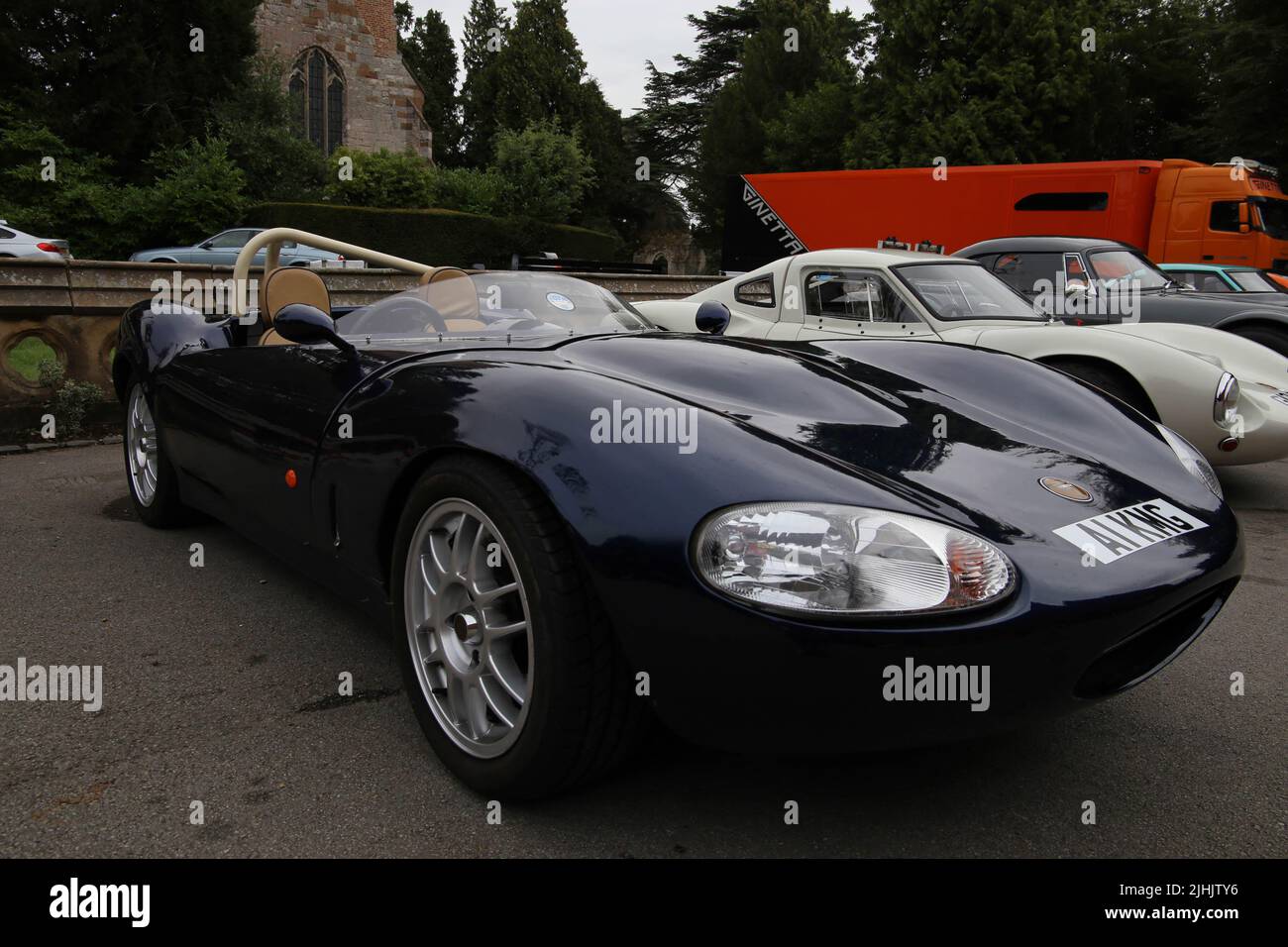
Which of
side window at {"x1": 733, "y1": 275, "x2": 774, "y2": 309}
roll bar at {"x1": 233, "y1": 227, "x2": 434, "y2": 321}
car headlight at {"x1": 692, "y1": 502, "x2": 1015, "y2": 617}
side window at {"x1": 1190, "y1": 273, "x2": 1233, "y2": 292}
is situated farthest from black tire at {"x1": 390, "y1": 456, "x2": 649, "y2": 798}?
side window at {"x1": 1190, "y1": 273, "x2": 1233, "y2": 292}

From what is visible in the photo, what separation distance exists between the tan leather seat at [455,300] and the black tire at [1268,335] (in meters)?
6.14

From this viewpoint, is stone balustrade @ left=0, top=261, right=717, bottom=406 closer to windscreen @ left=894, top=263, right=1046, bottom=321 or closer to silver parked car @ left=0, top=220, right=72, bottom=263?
windscreen @ left=894, top=263, right=1046, bottom=321

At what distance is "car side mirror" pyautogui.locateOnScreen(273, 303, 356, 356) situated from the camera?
2516 mm

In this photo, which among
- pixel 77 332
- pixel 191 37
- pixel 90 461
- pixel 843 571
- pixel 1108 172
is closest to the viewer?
pixel 843 571

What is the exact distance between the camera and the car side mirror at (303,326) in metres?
2.52

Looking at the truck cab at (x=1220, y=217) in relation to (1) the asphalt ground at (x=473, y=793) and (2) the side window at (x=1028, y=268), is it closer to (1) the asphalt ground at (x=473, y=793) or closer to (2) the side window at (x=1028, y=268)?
(2) the side window at (x=1028, y=268)

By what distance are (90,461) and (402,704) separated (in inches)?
171

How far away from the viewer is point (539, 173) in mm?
27219

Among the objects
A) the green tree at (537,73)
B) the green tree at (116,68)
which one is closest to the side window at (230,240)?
the green tree at (116,68)

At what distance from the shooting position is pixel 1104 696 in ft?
6.04

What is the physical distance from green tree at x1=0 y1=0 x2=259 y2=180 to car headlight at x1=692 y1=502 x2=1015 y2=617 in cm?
2282
